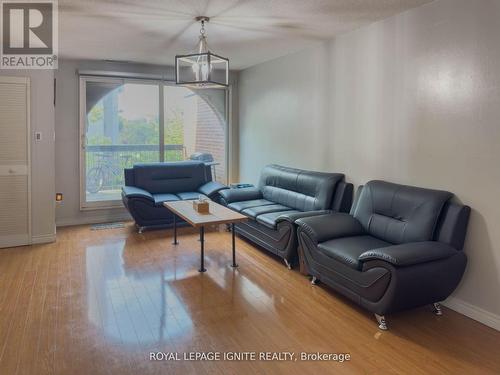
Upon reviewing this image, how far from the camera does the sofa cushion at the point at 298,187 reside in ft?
13.7

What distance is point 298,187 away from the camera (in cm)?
462

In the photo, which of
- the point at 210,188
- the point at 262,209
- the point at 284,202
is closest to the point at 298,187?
the point at 284,202

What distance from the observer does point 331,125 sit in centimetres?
443

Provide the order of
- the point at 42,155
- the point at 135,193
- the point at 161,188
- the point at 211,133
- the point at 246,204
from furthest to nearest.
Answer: the point at 211,133, the point at 161,188, the point at 135,193, the point at 246,204, the point at 42,155

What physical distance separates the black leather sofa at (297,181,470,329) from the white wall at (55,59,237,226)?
147 inches

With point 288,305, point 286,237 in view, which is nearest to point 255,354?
point 288,305

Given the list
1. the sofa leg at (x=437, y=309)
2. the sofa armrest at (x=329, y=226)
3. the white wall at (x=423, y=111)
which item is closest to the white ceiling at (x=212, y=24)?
the white wall at (x=423, y=111)

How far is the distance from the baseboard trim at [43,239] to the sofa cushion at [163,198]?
131cm

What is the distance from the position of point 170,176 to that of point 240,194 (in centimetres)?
135

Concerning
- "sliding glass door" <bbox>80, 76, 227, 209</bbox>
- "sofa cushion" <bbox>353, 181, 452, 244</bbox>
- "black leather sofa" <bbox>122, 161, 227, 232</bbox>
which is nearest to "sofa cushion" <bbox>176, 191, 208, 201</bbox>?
"black leather sofa" <bbox>122, 161, 227, 232</bbox>

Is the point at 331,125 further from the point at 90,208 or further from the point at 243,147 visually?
the point at 90,208

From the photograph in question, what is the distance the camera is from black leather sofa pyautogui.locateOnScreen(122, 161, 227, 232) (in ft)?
16.8

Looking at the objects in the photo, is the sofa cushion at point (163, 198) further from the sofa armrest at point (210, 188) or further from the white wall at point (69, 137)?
the white wall at point (69, 137)

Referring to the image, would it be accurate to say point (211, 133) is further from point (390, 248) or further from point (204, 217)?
point (390, 248)
